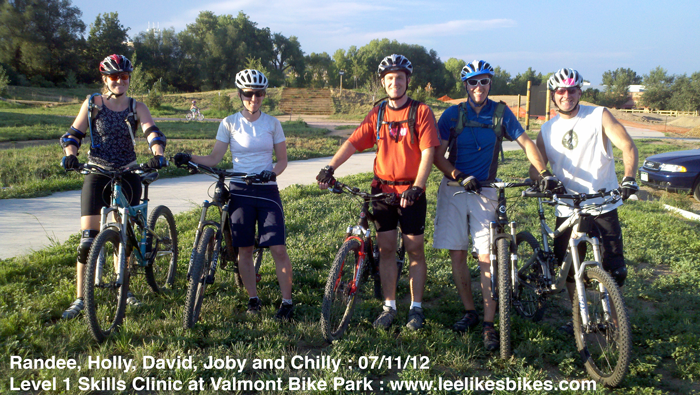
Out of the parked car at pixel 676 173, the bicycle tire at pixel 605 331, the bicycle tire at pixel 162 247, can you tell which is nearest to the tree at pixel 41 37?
the bicycle tire at pixel 162 247

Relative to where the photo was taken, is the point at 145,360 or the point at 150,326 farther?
the point at 150,326

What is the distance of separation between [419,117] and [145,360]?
2.65 m

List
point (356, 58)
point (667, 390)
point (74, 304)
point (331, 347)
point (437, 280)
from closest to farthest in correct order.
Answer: point (667, 390), point (331, 347), point (74, 304), point (437, 280), point (356, 58)

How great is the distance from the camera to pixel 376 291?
4.69 metres

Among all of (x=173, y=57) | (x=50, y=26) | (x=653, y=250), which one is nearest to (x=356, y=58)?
(x=173, y=57)

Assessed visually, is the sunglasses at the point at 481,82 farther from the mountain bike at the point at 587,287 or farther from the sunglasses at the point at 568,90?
the mountain bike at the point at 587,287

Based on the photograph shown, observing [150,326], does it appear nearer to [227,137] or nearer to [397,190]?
[227,137]

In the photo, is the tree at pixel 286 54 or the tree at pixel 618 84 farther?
the tree at pixel 286 54

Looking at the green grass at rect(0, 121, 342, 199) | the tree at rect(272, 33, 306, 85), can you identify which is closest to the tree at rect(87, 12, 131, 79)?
the tree at rect(272, 33, 306, 85)

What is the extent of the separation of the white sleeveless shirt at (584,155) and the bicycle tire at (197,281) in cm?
289

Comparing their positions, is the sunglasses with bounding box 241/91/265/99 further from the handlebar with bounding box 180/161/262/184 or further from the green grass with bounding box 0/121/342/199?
the green grass with bounding box 0/121/342/199

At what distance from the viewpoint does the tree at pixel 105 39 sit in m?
63.7

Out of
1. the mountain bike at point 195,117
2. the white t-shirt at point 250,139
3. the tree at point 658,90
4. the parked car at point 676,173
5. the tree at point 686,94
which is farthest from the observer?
the tree at point 658,90

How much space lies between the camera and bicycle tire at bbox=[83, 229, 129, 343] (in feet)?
11.6
